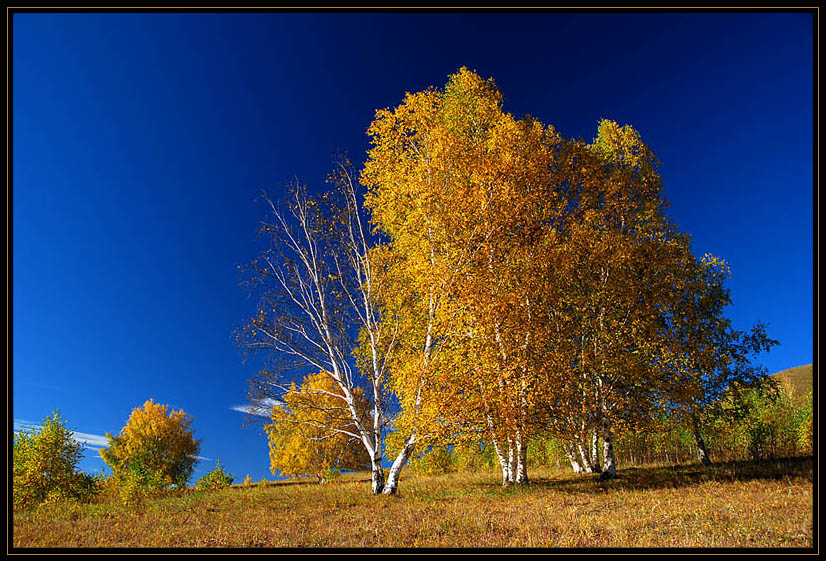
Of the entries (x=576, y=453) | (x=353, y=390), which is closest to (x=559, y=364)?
(x=353, y=390)

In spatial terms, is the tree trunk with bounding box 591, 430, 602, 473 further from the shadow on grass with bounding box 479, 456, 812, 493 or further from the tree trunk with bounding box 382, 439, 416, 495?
the tree trunk with bounding box 382, 439, 416, 495

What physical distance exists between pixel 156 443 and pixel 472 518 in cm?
3491

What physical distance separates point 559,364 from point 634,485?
474 centimetres

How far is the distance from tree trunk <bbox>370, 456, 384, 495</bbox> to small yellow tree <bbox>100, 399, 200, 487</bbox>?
86.4 ft

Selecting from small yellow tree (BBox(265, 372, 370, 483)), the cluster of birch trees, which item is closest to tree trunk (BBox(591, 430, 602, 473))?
the cluster of birch trees

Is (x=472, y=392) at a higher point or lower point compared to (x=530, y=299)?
lower

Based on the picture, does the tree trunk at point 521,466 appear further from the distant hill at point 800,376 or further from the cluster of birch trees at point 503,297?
the distant hill at point 800,376

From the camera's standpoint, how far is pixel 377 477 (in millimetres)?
13844

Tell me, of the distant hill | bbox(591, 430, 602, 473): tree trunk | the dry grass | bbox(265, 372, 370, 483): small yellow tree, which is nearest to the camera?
the dry grass

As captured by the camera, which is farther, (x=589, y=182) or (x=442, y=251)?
(x=589, y=182)

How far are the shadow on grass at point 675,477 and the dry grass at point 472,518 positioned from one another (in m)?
0.10

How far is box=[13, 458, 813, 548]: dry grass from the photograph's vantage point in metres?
7.77

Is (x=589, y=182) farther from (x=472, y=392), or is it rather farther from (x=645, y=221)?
(x=472, y=392)
